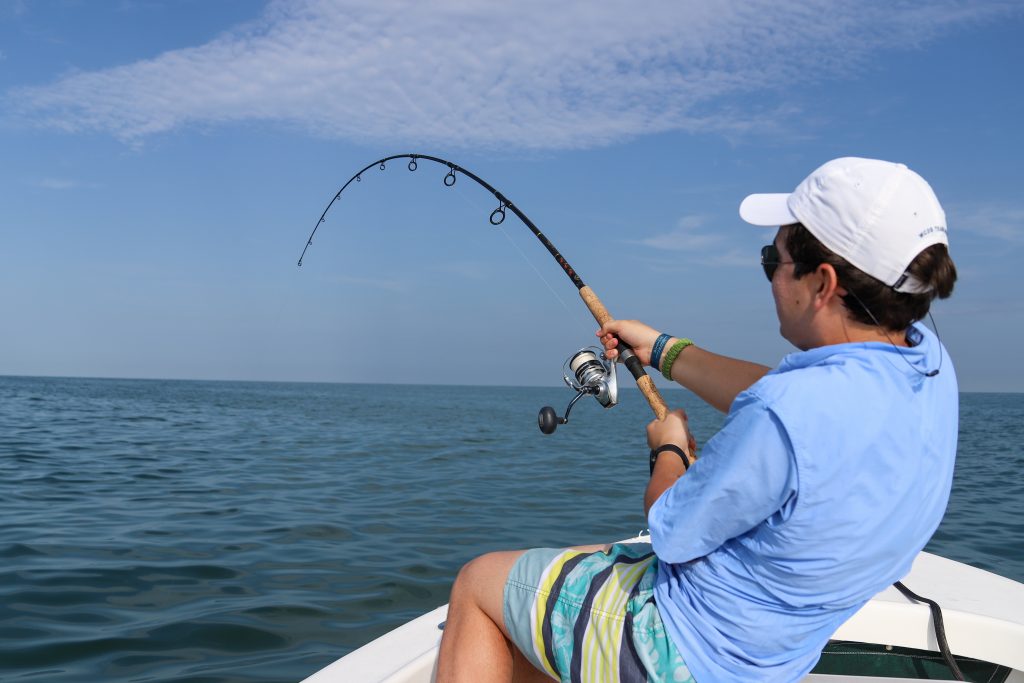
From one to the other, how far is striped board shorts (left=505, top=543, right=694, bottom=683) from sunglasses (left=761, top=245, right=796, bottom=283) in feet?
1.93

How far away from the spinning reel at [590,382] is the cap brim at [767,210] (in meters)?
0.94

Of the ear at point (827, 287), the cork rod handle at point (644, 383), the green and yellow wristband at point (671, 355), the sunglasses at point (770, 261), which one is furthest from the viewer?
the cork rod handle at point (644, 383)

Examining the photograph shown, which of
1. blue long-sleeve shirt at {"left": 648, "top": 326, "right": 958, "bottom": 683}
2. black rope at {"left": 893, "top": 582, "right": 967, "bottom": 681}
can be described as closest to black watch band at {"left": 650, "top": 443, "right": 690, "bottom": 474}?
blue long-sleeve shirt at {"left": 648, "top": 326, "right": 958, "bottom": 683}

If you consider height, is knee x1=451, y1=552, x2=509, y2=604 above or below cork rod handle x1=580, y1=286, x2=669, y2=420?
below

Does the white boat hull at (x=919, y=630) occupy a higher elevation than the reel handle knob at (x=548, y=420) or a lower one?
lower

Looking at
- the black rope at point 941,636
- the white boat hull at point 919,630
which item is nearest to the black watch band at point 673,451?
the white boat hull at point 919,630

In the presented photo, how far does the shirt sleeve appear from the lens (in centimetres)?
124

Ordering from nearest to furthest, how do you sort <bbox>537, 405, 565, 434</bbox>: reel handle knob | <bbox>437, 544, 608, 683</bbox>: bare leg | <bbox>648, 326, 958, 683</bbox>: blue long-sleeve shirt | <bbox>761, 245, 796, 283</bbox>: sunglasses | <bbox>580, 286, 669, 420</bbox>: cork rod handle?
<bbox>648, 326, 958, 683</bbox>: blue long-sleeve shirt
<bbox>761, 245, 796, 283</bbox>: sunglasses
<bbox>437, 544, 608, 683</bbox>: bare leg
<bbox>580, 286, 669, 420</bbox>: cork rod handle
<bbox>537, 405, 565, 434</bbox>: reel handle knob

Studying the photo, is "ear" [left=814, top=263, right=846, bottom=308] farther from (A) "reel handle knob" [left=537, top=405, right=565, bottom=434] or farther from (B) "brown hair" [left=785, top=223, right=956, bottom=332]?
(A) "reel handle knob" [left=537, top=405, right=565, bottom=434]

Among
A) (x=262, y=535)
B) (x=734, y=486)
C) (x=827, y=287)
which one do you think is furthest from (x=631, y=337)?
(x=262, y=535)

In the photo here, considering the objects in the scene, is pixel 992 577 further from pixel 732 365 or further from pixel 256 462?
pixel 256 462

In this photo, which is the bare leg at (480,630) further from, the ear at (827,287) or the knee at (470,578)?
the ear at (827,287)

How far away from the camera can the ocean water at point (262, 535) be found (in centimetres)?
394

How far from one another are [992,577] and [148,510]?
614 cm
